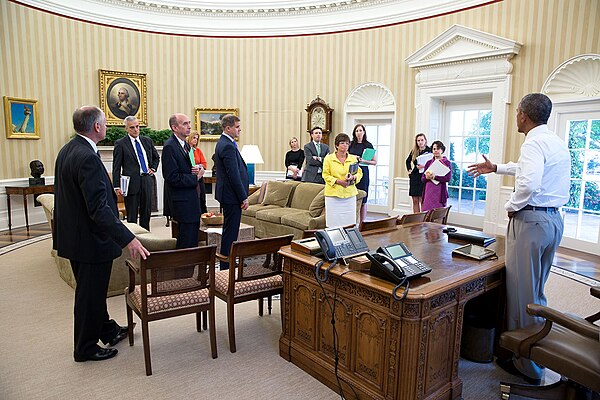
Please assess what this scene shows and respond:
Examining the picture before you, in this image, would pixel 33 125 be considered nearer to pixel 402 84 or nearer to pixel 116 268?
pixel 116 268

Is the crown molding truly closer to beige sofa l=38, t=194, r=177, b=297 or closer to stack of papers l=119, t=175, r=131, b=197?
stack of papers l=119, t=175, r=131, b=197

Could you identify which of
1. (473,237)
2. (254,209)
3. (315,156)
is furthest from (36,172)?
(473,237)

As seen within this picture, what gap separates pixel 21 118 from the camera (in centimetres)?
764

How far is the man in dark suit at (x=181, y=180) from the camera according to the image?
424 cm

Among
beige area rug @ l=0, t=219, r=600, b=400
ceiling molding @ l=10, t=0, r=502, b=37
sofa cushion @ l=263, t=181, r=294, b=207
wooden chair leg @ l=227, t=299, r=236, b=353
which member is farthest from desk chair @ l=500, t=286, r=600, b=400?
ceiling molding @ l=10, t=0, r=502, b=37

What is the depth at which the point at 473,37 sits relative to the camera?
7.17 m

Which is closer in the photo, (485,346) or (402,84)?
(485,346)

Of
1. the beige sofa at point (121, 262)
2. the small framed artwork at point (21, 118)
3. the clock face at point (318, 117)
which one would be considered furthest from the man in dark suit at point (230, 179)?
the clock face at point (318, 117)

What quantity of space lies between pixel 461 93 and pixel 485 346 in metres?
5.47

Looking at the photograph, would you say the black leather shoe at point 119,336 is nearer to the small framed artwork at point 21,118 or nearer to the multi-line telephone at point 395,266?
the multi-line telephone at point 395,266

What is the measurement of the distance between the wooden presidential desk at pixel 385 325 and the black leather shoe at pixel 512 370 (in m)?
0.40

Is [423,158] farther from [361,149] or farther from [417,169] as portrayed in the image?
[361,149]

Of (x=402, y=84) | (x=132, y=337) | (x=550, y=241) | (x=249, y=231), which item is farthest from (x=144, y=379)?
(x=402, y=84)

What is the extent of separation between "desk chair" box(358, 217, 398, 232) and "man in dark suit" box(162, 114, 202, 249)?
171cm
